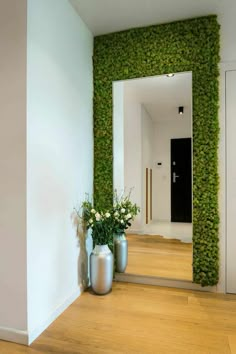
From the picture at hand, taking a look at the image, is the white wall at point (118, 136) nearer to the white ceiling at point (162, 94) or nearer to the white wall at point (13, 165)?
the white ceiling at point (162, 94)

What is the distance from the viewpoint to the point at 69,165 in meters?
2.31

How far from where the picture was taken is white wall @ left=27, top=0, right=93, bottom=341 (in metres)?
1.78

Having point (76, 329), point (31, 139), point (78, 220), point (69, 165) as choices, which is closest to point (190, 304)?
point (76, 329)

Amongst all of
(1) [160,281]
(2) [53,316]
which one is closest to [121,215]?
(1) [160,281]

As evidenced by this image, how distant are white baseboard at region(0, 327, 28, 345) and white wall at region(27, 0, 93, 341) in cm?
6

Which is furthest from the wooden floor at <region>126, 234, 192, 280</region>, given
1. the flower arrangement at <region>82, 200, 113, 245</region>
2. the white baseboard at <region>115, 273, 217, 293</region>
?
the flower arrangement at <region>82, 200, 113, 245</region>

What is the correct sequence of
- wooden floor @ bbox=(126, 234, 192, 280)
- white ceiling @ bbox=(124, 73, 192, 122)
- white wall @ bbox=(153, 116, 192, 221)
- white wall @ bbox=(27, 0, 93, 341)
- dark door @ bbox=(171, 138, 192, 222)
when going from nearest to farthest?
white wall @ bbox=(27, 0, 93, 341) → wooden floor @ bbox=(126, 234, 192, 280) → white ceiling @ bbox=(124, 73, 192, 122) → dark door @ bbox=(171, 138, 192, 222) → white wall @ bbox=(153, 116, 192, 221)

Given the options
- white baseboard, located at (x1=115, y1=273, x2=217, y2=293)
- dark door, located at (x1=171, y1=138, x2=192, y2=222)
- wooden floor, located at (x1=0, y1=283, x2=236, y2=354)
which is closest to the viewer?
wooden floor, located at (x1=0, y1=283, x2=236, y2=354)

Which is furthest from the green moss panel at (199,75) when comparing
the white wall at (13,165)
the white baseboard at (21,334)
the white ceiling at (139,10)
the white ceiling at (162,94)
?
the white baseboard at (21,334)

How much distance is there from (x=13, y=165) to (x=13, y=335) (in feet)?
3.84

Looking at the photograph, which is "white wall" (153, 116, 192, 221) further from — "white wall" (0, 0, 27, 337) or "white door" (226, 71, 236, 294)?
"white wall" (0, 0, 27, 337)

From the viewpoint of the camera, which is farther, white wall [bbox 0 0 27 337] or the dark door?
the dark door

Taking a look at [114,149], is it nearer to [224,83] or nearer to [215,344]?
[224,83]

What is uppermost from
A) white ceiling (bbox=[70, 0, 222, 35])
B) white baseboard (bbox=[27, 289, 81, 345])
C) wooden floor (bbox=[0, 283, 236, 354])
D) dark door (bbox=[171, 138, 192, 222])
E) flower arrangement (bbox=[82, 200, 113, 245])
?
white ceiling (bbox=[70, 0, 222, 35])
